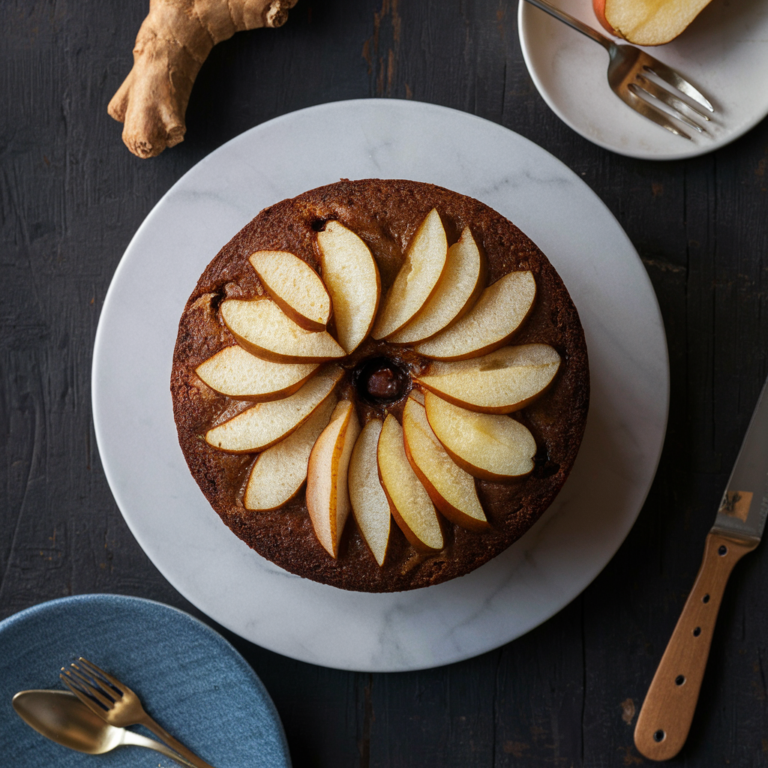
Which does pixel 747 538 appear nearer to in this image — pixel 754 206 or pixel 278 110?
pixel 754 206

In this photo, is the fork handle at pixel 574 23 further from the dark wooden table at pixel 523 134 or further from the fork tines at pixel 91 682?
the fork tines at pixel 91 682

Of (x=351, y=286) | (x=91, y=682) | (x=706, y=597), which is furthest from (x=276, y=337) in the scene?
(x=706, y=597)

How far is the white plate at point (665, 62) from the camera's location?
2229mm

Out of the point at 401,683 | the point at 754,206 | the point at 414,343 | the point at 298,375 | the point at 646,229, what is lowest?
the point at 401,683

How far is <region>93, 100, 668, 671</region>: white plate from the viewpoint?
214 centimetres

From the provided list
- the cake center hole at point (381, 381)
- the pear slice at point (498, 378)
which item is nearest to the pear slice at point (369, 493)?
the cake center hole at point (381, 381)

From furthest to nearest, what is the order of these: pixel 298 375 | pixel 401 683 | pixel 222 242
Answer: pixel 401 683 < pixel 222 242 < pixel 298 375

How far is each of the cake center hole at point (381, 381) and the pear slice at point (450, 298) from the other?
12cm

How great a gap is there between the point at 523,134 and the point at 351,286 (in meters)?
1.10

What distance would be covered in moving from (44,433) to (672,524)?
90.1 inches

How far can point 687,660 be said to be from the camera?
2229 millimetres

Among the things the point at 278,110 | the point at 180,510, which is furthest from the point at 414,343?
the point at 278,110

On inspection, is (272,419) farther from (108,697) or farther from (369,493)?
(108,697)

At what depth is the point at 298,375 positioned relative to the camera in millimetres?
1658
